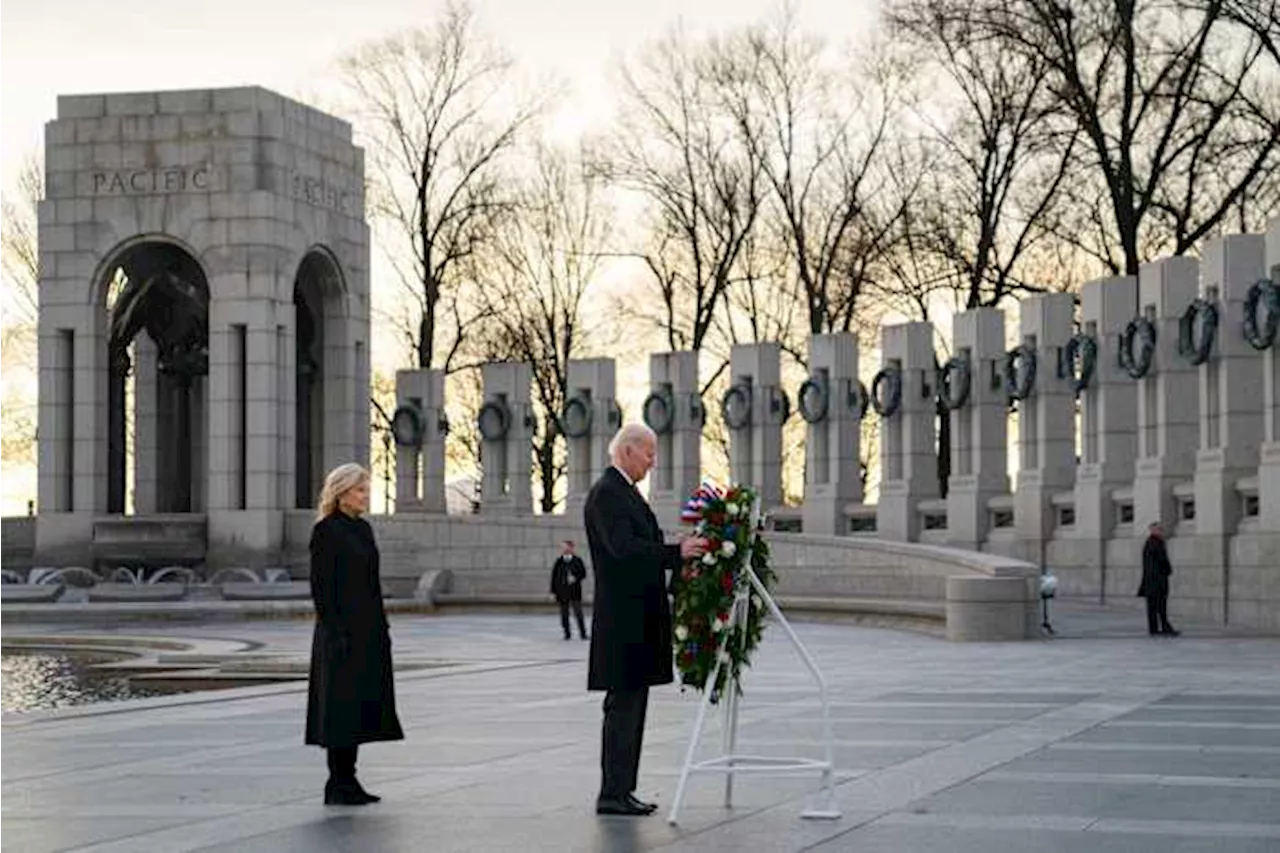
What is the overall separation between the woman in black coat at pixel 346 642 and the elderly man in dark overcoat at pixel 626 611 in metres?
1.37

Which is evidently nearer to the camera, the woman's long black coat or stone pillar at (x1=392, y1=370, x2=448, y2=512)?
the woman's long black coat

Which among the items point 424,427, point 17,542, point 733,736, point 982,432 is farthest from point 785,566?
point 733,736

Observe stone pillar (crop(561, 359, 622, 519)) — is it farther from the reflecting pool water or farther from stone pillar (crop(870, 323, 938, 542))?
the reflecting pool water

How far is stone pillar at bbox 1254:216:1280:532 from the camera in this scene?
32594 millimetres

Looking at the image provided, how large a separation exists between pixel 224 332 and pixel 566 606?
15.9 metres

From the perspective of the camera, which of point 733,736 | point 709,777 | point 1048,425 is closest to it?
point 733,736

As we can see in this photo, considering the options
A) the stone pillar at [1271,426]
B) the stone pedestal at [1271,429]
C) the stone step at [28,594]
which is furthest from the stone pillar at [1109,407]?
the stone step at [28,594]

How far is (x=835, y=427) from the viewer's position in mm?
46812

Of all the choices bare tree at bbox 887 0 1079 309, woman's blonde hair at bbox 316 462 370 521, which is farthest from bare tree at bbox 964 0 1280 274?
woman's blonde hair at bbox 316 462 370 521

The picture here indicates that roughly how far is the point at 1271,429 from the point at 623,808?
73.8 feet

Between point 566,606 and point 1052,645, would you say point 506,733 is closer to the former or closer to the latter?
point 1052,645

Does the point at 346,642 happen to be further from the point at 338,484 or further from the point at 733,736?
the point at 733,736

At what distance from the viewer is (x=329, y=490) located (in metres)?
13.3

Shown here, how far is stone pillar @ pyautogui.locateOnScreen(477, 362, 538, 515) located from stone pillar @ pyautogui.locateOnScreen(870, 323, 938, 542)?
8917 millimetres
